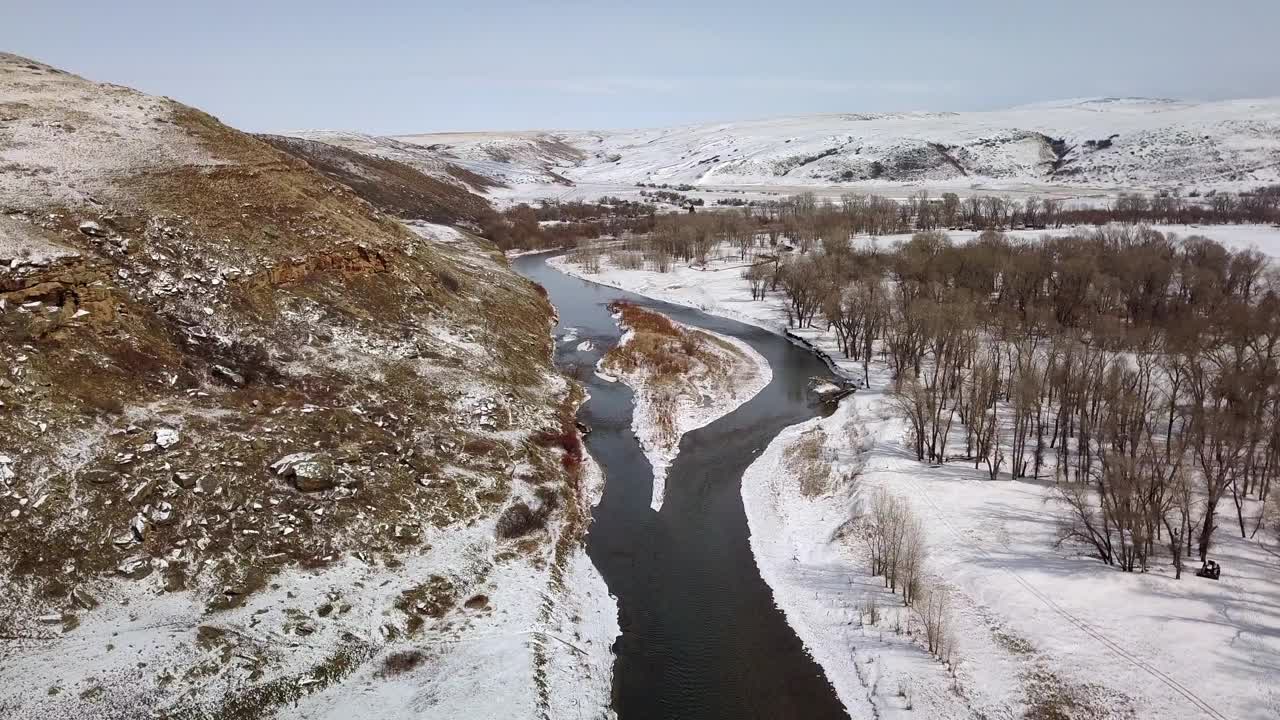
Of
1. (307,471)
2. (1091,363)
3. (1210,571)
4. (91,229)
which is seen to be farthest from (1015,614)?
(91,229)

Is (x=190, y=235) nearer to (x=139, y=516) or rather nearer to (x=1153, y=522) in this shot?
(x=139, y=516)

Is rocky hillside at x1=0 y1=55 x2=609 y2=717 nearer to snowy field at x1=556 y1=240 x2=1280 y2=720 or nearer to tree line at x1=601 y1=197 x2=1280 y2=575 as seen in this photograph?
snowy field at x1=556 y1=240 x2=1280 y2=720

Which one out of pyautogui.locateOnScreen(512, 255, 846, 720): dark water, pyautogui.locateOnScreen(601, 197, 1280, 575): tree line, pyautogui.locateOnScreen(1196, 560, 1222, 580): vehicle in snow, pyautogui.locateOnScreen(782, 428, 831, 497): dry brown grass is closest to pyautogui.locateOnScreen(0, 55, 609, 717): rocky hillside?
pyautogui.locateOnScreen(512, 255, 846, 720): dark water

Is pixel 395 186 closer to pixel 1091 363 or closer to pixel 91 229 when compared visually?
pixel 91 229

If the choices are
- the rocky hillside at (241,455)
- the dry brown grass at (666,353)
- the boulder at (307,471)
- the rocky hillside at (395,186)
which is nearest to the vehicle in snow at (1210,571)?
the rocky hillside at (241,455)

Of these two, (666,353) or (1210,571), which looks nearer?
(1210,571)

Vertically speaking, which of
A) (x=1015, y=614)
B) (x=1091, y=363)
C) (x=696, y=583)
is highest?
(x=1091, y=363)
